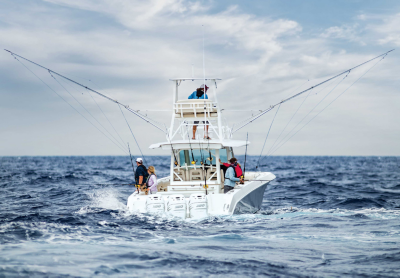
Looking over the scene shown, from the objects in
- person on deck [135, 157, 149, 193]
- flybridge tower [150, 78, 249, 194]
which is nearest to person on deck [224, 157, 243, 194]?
flybridge tower [150, 78, 249, 194]

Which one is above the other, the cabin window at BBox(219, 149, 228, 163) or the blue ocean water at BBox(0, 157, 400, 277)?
the cabin window at BBox(219, 149, 228, 163)

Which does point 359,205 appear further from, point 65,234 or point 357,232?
point 65,234

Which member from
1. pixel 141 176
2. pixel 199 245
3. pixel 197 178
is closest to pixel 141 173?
pixel 141 176

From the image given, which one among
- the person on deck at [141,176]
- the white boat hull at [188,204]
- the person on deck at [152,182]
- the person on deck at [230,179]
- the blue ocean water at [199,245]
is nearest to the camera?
the blue ocean water at [199,245]

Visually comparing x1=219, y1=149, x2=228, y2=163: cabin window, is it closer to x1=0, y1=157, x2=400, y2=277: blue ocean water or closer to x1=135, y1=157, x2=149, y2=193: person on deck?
x1=135, y1=157, x2=149, y2=193: person on deck

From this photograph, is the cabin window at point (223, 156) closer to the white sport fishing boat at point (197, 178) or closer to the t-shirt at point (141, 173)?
the white sport fishing boat at point (197, 178)

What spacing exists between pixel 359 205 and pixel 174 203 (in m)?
9.37

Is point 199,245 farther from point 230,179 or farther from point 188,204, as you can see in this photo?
point 230,179

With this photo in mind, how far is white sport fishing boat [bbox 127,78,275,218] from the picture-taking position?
10828 millimetres

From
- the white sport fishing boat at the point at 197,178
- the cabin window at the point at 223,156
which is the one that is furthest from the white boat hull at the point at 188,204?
the cabin window at the point at 223,156

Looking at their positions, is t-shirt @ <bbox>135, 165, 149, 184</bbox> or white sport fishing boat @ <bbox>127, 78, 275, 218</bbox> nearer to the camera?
white sport fishing boat @ <bbox>127, 78, 275, 218</bbox>

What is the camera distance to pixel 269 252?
7871 millimetres

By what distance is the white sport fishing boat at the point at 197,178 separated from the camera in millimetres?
10828

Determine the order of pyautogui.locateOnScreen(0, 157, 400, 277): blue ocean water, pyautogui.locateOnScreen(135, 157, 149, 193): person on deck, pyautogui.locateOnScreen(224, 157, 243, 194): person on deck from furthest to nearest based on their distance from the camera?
1. pyautogui.locateOnScreen(224, 157, 243, 194): person on deck
2. pyautogui.locateOnScreen(135, 157, 149, 193): person on deck
3. pyautogui.locateOnScreen(0, 157, 400, 277): blue ocean water
